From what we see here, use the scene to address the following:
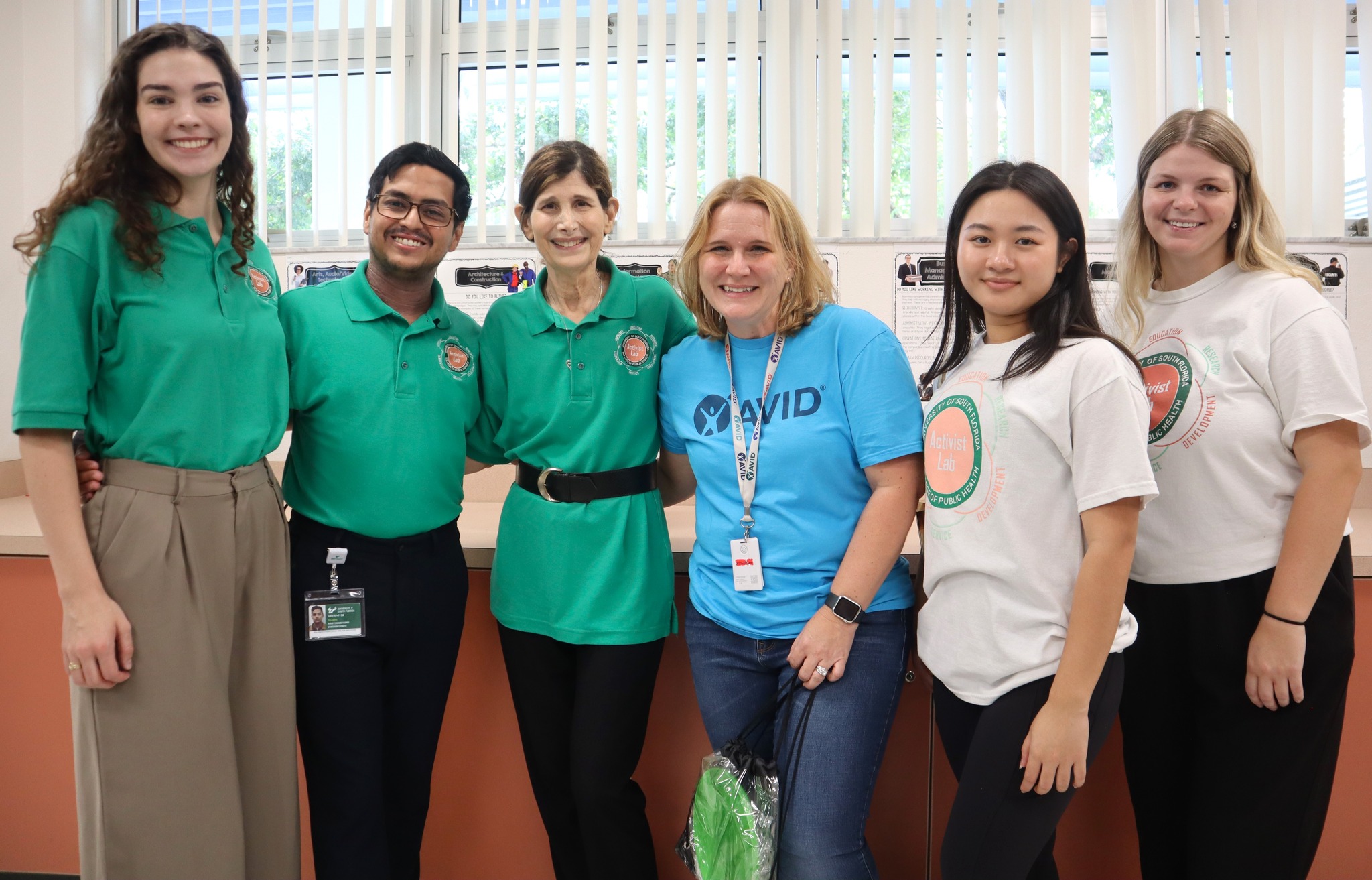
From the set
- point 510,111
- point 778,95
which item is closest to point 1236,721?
point 778,95

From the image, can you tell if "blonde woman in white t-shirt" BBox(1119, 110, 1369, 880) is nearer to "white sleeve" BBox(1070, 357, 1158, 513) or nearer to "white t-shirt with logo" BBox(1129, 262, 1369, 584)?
"white t-shirt with logo" BBox(1129, 262, 1369, 584)

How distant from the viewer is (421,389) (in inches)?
58.9

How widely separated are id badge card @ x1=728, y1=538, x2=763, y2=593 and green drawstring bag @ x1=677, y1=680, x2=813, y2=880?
0.17 m

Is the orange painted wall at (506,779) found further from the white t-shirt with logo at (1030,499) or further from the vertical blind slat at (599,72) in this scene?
the vertical blind slat at (599,72)

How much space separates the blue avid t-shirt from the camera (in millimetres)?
1295

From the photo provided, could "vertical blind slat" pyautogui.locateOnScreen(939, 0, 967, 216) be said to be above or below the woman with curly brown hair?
above

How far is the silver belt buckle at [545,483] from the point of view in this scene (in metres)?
1.49

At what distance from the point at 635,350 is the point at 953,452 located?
2.01ft

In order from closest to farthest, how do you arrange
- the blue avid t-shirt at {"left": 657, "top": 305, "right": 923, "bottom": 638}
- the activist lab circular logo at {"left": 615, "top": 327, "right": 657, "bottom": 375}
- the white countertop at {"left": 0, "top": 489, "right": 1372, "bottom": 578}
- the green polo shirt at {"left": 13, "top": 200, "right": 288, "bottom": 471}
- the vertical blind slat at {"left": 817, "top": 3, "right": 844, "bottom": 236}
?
the green polo shirt at {"left": 13, "top": 200, "right": 288, "bottom": 471} → the blue avid t-shirt at {"left": 657, "top": 305, "right": 923, "bottom": 638} → the activist lab circular logo at {"left": 615, "top": 327, "right": 657, "bottom": 375} → the white countertop at {"left": 0, "top": 489, "right": 1372, "bottom": 578} → the vertical blind slat at {"left": 817, "top": 3, "right": 844, "bottom": 236}

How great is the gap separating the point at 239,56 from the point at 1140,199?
276 centimetres

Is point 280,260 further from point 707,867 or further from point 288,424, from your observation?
point 707,867

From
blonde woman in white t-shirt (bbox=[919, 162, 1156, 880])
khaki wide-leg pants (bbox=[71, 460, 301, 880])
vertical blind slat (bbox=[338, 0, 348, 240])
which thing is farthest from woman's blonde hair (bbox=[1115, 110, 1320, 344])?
vertical blind slat (bbox=[338, 0, 348, 240])

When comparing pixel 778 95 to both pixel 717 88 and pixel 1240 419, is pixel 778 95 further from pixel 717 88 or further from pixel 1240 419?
pixel 1240 419

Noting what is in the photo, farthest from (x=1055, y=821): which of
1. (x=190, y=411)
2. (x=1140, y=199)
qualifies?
(x=190, y=411)
